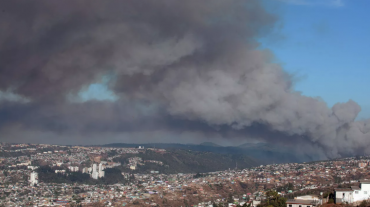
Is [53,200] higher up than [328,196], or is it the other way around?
[328,196]

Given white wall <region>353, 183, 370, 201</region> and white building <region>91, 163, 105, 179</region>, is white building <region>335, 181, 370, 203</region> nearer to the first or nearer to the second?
white wall <region>353, 183, 370, 201</region>

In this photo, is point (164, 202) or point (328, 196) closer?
point (328, 196)

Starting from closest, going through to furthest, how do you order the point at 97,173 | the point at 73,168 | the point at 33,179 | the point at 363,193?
the point at 363,193 < the point at 33,179 < the point at 97,173 < the point at 73,168

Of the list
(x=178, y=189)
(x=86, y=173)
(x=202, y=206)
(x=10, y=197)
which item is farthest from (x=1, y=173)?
(x=202, y=206)

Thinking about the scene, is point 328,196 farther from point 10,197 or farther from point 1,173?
point 1,173

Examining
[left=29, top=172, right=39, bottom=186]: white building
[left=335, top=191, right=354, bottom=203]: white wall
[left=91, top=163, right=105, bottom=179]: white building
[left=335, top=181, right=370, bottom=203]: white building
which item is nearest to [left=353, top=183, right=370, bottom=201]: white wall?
[left=335, top=181, right=370, bottom=203]: white building

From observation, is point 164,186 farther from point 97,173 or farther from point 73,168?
point 73,168

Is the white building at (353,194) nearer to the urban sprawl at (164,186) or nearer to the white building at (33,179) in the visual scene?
the urban sprawl at (164,186)

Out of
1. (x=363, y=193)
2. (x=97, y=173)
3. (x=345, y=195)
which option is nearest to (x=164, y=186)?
(x=97, y=173)
